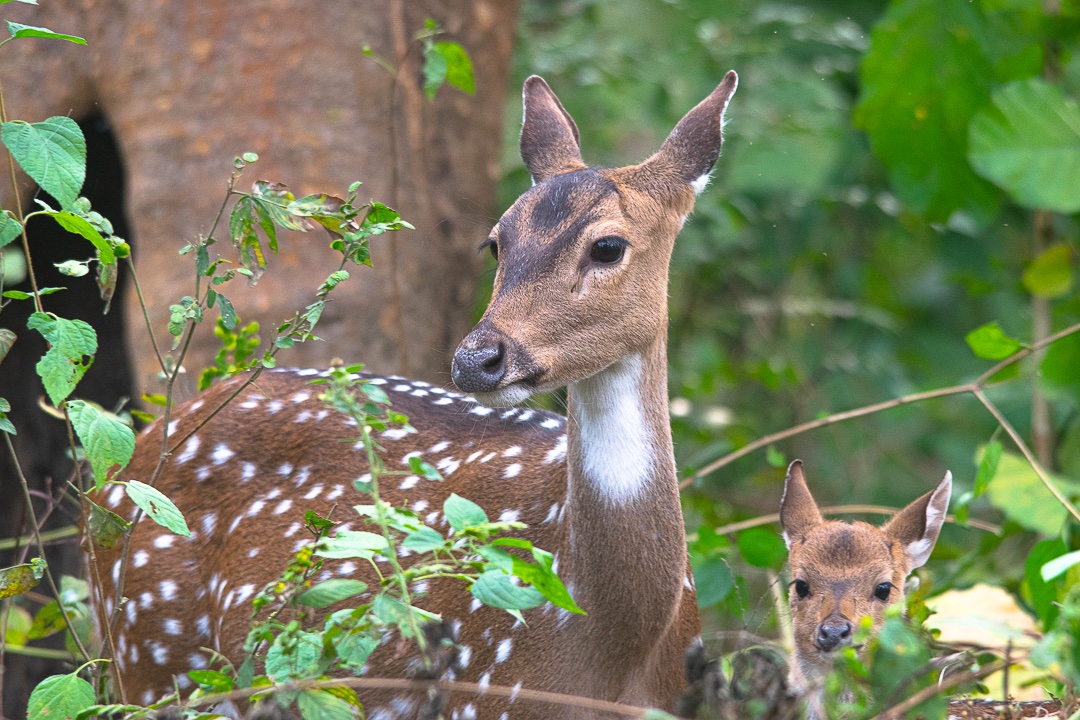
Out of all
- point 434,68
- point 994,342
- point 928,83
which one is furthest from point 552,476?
point 928,83

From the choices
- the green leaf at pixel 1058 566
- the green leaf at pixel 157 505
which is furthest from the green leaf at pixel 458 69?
the green leaf at pixel 1058 566

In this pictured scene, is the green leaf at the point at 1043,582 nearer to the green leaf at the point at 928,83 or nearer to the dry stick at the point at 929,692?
the dry stick at the point at 929,692

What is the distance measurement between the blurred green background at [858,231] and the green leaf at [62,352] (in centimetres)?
262

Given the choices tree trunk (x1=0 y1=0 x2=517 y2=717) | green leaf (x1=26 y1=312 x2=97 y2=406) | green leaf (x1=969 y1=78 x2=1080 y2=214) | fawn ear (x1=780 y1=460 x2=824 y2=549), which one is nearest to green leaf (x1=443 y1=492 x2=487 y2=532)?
green leaf (x1=26 y1=312 x2=97 y2=406)

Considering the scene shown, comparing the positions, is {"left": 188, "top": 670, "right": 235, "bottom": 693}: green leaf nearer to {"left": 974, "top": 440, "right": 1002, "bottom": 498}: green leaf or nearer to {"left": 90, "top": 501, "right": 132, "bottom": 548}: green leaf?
{"left": 90, "top": 501, "right": 132, "bottom": 548}: green leaf

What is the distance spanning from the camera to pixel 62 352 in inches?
125

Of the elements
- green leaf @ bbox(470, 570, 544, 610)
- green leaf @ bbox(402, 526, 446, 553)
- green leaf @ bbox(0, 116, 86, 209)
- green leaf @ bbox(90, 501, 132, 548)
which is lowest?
green leaf @ bbox(90, 501, 132, 548)

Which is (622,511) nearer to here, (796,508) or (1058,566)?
(796,508)

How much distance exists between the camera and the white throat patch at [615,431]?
373 cm

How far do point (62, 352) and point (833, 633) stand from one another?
7.34ft

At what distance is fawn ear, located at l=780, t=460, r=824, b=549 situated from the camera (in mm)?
4441

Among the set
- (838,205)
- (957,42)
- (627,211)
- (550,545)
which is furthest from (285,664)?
(838,205)

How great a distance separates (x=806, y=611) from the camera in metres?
4.09

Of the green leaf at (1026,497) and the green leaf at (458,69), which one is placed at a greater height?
the green leaf at (458,69)
